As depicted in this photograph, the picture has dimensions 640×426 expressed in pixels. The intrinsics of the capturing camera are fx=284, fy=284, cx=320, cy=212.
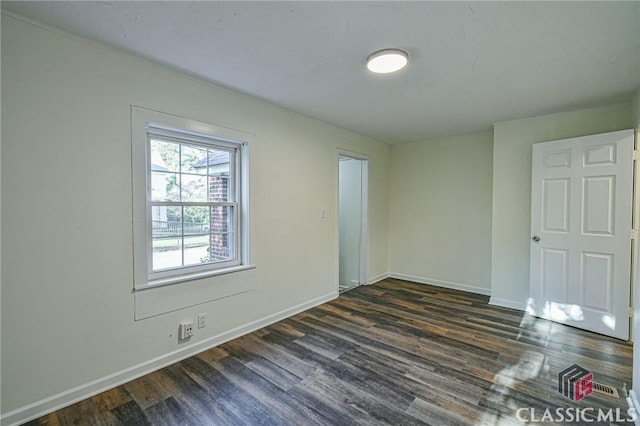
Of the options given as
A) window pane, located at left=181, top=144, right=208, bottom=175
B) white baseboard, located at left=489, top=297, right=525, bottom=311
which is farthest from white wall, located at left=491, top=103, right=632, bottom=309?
window pane, located at left=181, top=144, right=208, bottom=175

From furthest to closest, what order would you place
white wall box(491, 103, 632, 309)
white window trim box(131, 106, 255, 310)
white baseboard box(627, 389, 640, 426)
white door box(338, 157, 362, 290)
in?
white door box(338, 157, 362, 290)
white wall box(491, 103, 632, 309)
white window trim box(131, 106, 255, 310)
white baseboard box(627, 389, 640, 426)

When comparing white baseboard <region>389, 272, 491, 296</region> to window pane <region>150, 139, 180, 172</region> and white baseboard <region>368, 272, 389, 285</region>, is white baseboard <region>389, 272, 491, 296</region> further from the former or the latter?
window pane <region>150, 139, 180, 172</region>

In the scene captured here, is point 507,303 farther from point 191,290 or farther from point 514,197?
point 191,290

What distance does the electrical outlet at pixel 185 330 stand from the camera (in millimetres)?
2416

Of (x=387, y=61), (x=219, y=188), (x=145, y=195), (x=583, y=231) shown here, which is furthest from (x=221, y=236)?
(x=583, y=231)

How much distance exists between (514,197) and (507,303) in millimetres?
1387

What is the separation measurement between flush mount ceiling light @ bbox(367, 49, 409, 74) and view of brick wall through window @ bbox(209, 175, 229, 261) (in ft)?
5.61

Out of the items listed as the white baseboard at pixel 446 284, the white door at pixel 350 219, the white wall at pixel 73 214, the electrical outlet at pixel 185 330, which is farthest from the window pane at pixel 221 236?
the white baseboard at pixel 446 284

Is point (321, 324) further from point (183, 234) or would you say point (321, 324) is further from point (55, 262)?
point (55, 262)

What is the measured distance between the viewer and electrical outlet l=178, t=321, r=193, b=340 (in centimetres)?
242

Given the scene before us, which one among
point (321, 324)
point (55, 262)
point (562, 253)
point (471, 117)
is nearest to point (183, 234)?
point (55, 262)

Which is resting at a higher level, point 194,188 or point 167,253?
point 194,188

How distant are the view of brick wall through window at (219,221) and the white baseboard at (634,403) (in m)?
3.18

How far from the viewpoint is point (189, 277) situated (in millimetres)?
2461
